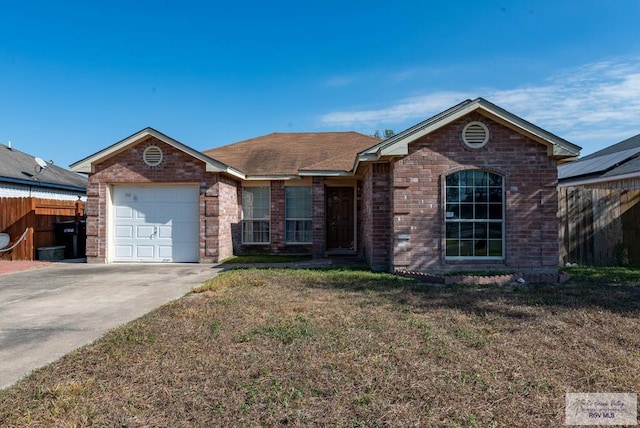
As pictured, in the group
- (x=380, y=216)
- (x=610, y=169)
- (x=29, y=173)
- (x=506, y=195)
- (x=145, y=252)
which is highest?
(x=29, y=173)

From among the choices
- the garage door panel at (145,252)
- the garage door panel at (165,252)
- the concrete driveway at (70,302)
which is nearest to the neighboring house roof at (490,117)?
the concrete driveway at (70,302)

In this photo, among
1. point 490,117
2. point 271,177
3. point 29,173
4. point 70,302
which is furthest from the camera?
point 29,173

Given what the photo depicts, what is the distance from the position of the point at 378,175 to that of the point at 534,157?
3.84 meters

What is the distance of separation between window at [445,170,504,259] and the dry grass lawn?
3.31 meters

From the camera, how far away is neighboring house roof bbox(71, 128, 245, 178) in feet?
41.0

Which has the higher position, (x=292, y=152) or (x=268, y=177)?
(x=292, y=152)

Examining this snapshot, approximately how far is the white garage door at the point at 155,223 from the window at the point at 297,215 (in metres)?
3.52

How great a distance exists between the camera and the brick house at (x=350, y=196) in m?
9.90

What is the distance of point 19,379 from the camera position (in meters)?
3.86

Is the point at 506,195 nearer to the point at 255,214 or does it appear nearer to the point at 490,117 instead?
the point at 490,117

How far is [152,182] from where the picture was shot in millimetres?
12961

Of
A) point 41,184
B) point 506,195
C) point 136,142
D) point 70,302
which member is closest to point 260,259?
point 136,142

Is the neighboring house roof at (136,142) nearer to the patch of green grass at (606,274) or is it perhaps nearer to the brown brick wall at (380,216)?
the brown brick wall at (380,216)

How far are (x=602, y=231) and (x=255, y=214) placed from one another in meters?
11.2
